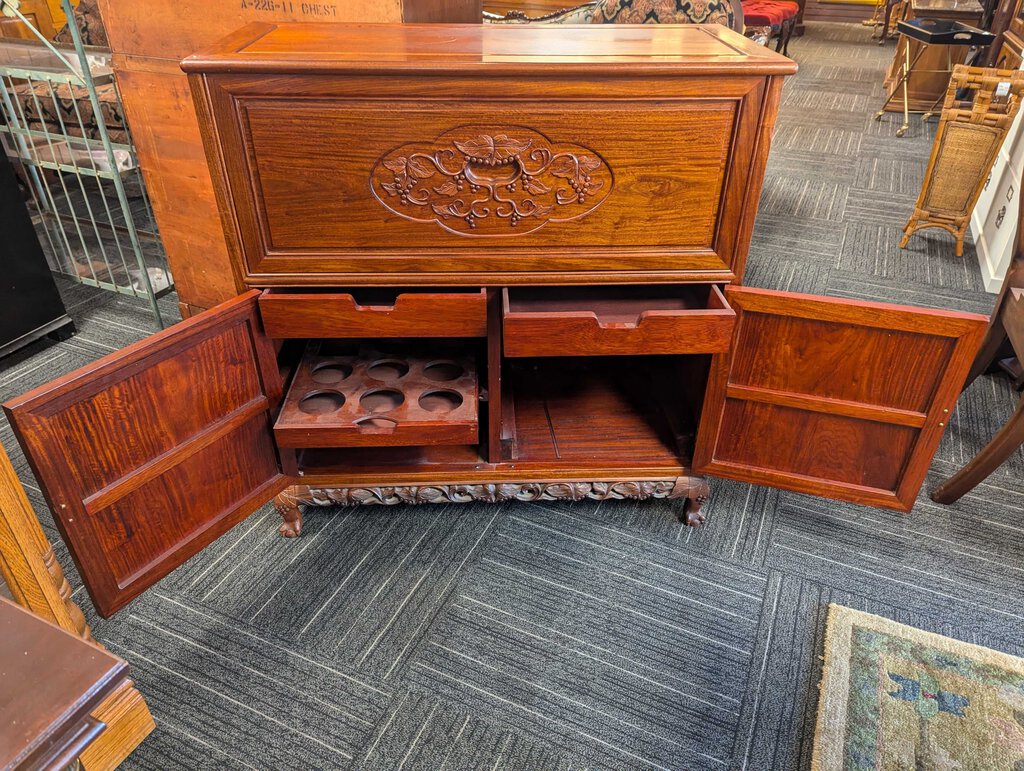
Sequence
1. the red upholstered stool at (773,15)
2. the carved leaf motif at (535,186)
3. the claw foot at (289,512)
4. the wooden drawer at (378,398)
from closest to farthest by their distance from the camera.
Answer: the carved leaf motif at (535,186) → the wooden drawer at (378,398) → the claw foot at (289,512) → the red upholstered stool at (773,15)

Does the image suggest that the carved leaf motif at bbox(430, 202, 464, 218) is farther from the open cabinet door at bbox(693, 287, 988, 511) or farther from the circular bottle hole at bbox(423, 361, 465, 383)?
the open cabinet door at bbox(693, 287, 988, 511)

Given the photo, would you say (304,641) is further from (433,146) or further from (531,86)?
(531,86)

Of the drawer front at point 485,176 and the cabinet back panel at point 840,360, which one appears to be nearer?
the drawer front at point 485,176

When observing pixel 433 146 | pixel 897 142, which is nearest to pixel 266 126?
pixel 433 146

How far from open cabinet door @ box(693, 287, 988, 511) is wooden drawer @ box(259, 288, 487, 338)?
47cm

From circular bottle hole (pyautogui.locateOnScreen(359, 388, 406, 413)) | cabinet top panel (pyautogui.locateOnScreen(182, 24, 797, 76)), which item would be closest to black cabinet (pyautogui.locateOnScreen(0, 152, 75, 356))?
cabinet top panel (pyautogui.locateOnScreen(182, 24, 797, 76))

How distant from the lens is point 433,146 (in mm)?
1101

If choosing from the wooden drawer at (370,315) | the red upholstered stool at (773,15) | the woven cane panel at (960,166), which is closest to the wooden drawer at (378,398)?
the wooden drawer at (370,315)

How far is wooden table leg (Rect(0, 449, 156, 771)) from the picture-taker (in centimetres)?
88

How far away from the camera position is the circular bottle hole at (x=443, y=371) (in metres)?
1.43

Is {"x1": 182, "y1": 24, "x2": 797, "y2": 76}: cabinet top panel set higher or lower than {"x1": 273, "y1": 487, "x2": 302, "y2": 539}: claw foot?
higher

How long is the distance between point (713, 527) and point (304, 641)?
0.88 metres

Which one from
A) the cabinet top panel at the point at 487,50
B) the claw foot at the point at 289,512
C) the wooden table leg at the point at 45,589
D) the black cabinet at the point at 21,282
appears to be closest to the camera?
the wooden table leg at the point at 45,589

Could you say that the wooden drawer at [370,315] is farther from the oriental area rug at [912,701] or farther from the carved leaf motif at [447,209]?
the oriental area rug at [912,701]
